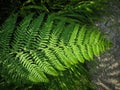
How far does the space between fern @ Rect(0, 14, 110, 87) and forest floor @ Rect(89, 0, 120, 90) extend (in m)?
0.51

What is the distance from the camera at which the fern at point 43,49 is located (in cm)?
154

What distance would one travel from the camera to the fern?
5.05ft

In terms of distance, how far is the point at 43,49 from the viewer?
5.24ft

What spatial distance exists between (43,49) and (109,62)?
70 centimetres

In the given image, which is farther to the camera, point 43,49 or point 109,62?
point 109,62

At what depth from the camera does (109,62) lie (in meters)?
2.09

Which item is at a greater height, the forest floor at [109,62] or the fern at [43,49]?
the fern at [43,49]

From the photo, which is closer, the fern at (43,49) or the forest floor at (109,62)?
the fern at (43,49)

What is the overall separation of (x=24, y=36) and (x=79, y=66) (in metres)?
0.58

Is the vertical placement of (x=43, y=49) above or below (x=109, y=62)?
above

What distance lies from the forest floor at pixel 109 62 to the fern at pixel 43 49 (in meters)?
0.51

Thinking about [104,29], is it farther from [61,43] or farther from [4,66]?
[4,66]

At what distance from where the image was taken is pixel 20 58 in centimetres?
158

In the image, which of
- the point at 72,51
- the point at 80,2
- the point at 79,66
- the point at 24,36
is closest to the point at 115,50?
the point at 79,66
